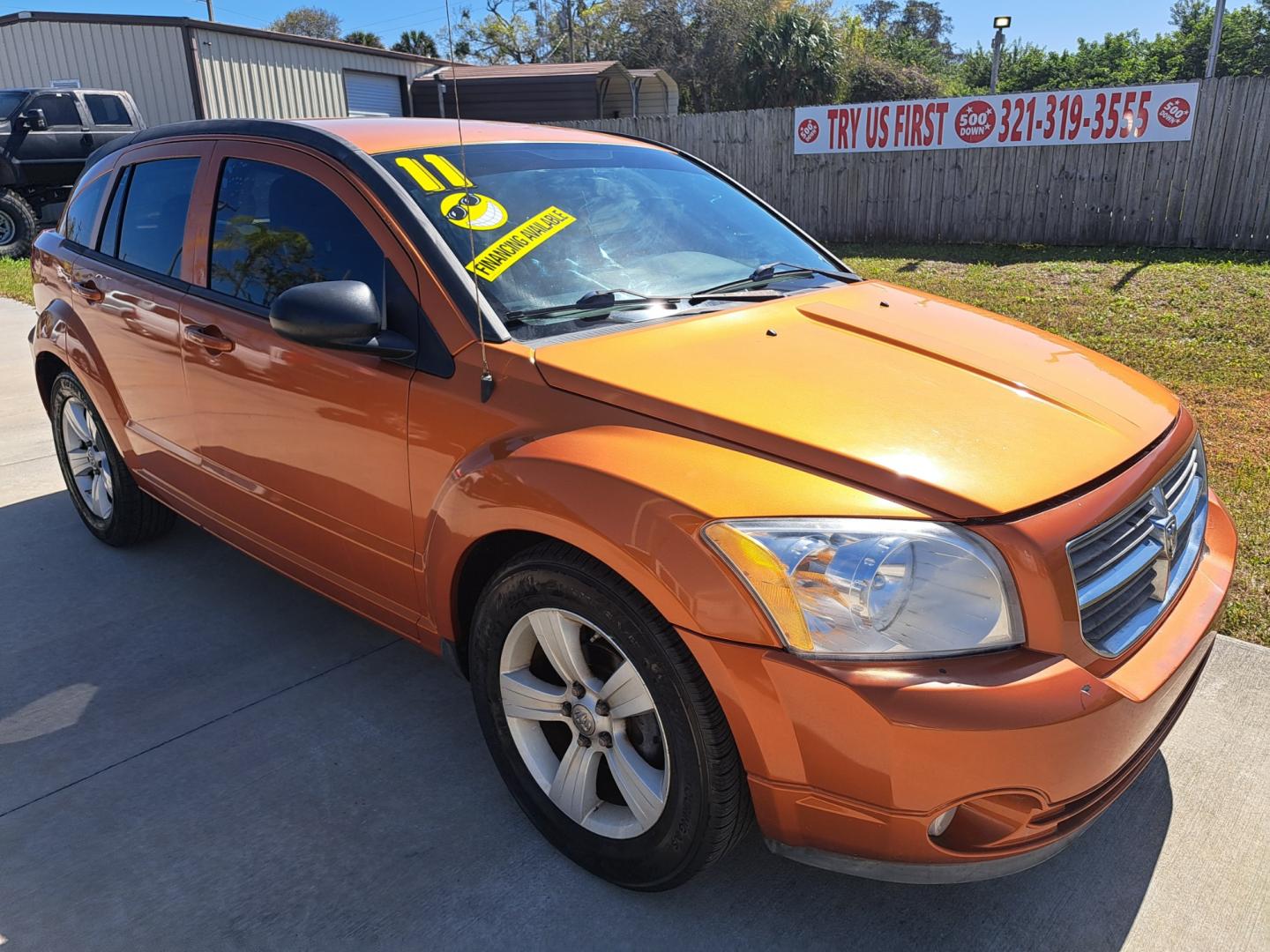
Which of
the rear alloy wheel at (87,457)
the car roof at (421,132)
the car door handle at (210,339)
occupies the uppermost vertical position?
the car roof at (421,132)

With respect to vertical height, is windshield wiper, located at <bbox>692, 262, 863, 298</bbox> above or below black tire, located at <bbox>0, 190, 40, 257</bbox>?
above

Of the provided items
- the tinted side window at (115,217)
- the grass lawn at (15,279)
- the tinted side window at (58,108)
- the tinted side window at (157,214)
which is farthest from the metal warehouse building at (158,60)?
the tinted side window at (157,214)

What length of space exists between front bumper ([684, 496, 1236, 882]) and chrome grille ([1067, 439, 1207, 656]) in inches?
3.4

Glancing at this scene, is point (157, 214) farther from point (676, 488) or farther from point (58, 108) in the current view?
point (58, 108)

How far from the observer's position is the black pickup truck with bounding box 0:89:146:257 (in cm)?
1353

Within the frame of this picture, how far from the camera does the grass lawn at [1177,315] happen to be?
448cm

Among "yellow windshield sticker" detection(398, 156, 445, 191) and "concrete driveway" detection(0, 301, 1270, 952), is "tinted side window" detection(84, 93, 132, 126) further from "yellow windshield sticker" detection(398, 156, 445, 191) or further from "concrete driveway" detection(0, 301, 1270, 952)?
"yellow windshield sticker" detection(398, 156, 445, 191)

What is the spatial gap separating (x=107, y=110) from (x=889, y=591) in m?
16.8

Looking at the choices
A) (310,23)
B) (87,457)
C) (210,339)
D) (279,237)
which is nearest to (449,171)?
(279,237)

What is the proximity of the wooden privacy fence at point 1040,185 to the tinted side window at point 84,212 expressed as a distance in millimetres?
11085

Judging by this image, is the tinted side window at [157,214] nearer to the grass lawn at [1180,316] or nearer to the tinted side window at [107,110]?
the grass lawn at [1180,316]

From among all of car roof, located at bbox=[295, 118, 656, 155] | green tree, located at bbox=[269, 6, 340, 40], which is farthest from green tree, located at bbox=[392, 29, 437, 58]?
car roof, located at bbox=[295, 118, 656, 155]

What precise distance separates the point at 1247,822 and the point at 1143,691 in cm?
98

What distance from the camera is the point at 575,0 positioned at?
4609 centimetres
